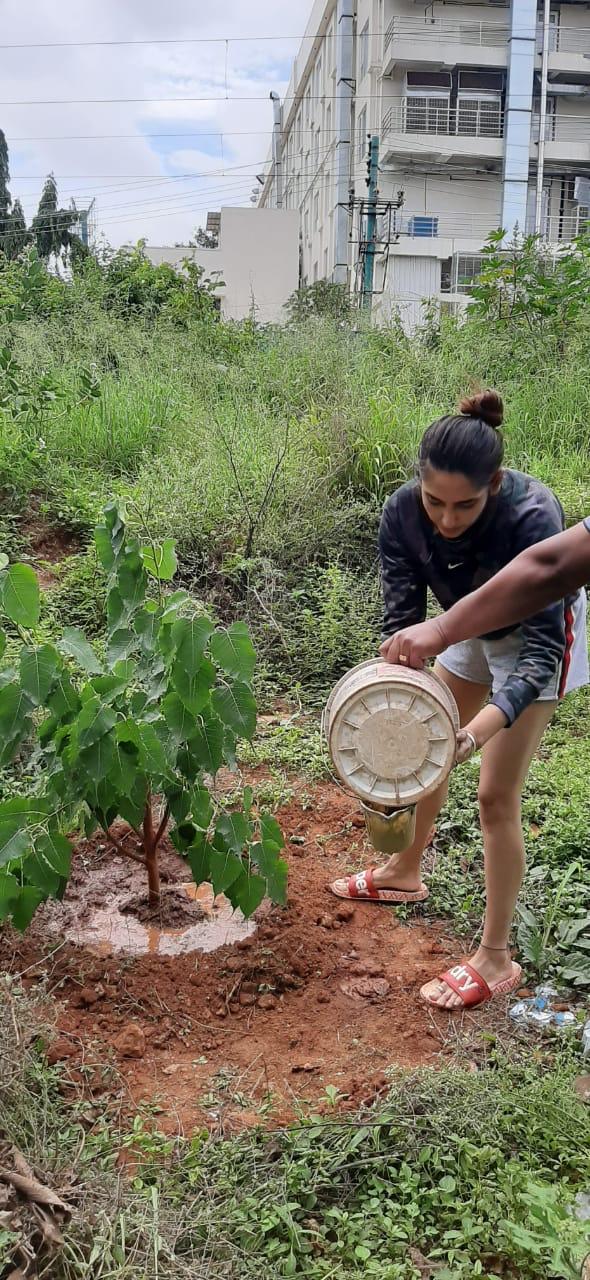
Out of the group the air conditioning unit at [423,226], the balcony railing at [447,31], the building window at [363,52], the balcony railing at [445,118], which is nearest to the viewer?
the balcony railing at [447,31]

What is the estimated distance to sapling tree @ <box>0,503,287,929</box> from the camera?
218 centimetres

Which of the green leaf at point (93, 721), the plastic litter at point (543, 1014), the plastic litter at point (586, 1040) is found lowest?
the plastic litter at point (543, 1014)

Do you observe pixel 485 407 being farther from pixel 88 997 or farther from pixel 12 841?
pixel 88 997

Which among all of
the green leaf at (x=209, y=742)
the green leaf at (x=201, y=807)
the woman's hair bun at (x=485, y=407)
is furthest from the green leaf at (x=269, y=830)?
the woman's hair bun at (x=485, y=407)

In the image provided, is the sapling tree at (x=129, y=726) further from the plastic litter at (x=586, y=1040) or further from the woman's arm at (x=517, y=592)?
the plastic litter at (x=586, y=1040)

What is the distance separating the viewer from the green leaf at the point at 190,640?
2111mm

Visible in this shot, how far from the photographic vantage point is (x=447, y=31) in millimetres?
23828

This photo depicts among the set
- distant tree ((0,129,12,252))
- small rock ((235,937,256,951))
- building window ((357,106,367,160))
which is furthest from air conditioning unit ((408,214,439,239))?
small rock ((235,937,256,951))

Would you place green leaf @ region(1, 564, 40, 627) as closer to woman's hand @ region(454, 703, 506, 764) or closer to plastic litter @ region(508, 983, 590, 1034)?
woman's hand @ region(454, 703, 506, 764)

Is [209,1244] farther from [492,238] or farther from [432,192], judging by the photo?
[432,192]

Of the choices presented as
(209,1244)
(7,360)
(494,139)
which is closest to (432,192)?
(494,139)

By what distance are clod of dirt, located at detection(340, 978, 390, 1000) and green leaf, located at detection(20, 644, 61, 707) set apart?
1244mm

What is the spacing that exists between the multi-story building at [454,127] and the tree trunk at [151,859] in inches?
840

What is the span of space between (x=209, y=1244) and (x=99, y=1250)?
22 centimetres
